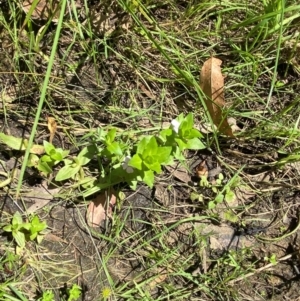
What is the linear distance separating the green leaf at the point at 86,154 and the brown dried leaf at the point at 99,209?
0.51 ft

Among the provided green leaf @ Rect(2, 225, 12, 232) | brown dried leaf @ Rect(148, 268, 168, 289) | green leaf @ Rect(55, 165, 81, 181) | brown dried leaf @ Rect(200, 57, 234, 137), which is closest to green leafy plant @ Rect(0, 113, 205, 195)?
green leaf @ Rect(55, 165, 81, 181)

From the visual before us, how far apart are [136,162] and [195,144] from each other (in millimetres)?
273

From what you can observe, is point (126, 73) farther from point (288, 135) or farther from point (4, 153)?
point (288, 135)

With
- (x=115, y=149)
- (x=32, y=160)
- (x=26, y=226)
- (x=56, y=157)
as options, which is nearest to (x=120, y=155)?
(x=115, y=149)

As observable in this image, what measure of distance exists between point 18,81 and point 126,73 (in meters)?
0.47

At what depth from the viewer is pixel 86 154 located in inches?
84.3

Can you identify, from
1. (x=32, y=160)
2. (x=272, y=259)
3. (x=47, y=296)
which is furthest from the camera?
(x=272, y=259)

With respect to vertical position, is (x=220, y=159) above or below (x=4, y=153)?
below

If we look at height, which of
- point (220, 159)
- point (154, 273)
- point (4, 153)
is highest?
point (4, 153)

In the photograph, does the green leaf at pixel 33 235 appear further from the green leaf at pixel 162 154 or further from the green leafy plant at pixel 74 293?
the green leaf at pixel 162 154

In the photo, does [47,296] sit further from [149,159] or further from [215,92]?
[215,92]

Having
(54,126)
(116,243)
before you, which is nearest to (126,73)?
(54,126)

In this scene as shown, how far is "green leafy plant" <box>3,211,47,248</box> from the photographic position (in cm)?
203

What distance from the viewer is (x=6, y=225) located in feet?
6.72
